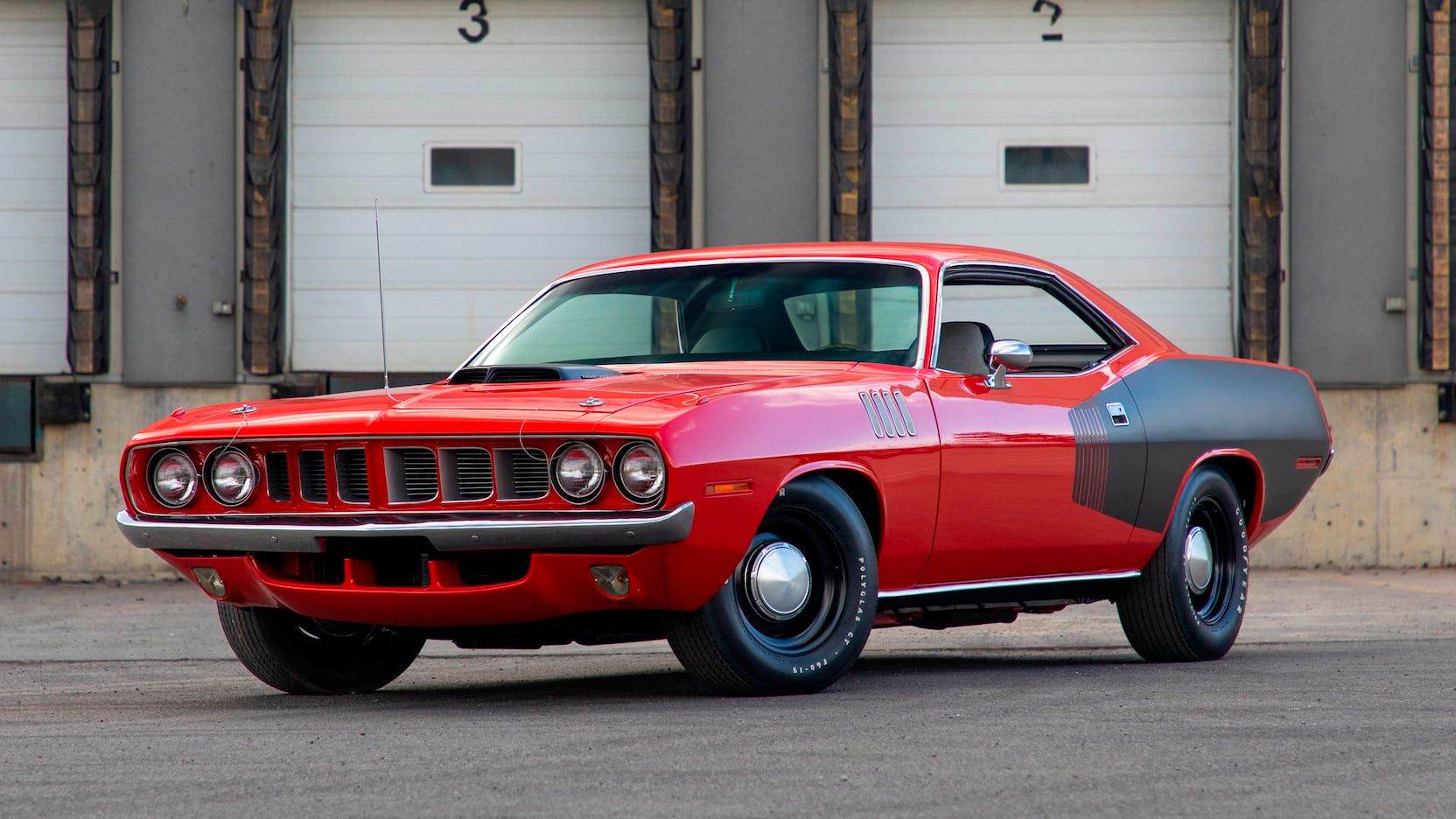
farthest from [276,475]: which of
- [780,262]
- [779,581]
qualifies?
[780,262]

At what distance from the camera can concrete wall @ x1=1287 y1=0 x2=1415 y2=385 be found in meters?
14.3

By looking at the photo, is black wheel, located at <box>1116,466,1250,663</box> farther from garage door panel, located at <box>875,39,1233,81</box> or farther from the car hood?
garage door panel, located at <box>875,39,1233,81</box>

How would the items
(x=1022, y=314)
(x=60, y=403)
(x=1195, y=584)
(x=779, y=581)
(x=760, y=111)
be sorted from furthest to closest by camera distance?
(x=760, y=111) < (x=60, y=403) < (x=1022, y=314) < (x=1195, y=584) < (x=779, y=581)

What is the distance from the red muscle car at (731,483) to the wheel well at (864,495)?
1 centimetres

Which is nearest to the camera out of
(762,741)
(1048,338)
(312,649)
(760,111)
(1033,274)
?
(762,741)

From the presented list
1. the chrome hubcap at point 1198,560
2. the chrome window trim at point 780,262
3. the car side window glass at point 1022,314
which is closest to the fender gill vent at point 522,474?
the chrome window trim at point 780,262

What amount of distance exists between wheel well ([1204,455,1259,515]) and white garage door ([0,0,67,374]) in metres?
9.46

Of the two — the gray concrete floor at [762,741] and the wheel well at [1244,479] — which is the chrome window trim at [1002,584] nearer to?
the gray concrete floor at [762,741]

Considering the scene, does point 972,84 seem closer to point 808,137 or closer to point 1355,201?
point 808,137

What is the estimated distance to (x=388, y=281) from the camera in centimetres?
1457

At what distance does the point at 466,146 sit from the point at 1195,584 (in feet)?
27.8

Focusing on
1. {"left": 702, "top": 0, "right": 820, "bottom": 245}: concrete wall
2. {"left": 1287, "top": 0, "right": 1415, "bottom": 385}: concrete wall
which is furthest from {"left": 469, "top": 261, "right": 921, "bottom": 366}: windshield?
{"left": 1287, "top": 0, "right": 1415, "bottom": 385}: concrete wall

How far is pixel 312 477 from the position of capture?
219 inches

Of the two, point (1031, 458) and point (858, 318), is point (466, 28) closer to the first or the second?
point (858, 318)
